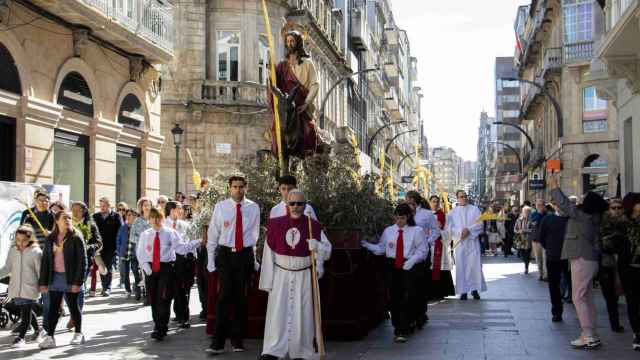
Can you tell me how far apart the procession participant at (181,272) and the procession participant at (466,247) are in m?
5.04

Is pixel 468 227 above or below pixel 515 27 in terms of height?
below

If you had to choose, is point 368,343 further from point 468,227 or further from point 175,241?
point 468,227

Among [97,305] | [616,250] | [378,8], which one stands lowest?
[97,305]

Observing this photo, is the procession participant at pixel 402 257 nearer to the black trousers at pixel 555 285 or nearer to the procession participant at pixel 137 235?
the black trousers at pixel 555 285

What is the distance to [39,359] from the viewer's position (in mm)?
9766

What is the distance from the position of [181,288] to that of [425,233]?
3381 millimetres

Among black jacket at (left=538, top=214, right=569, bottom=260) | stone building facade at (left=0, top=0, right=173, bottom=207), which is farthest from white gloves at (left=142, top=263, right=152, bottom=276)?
stone building facade at (left=0, top=0, right=173, bottom=207)

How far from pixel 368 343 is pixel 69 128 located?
11439mm

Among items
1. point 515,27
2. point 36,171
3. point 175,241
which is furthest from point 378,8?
point 175,241

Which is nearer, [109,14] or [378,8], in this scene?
[109,14]

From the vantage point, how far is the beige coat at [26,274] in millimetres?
11078

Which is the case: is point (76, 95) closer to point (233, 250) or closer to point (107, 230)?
point (107, 230)

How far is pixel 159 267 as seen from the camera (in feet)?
37.4

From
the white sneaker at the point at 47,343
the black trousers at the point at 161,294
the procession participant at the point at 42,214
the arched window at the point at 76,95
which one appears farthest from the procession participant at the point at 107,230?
the white sneaker at the point at 47,343
